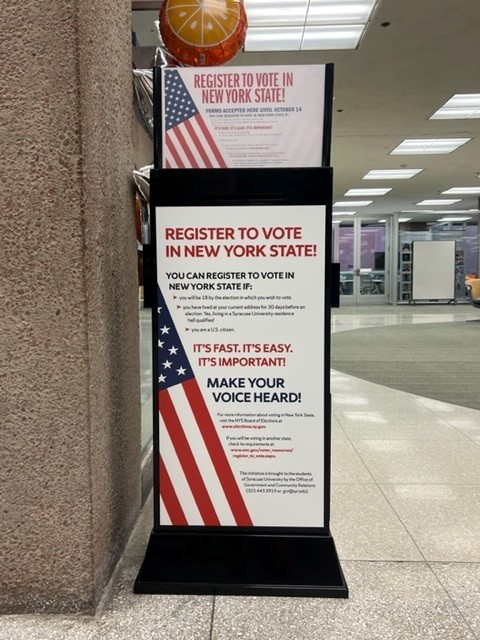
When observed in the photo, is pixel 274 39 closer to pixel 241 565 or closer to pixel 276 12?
pixel 276 12

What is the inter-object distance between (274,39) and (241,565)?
5232 mm

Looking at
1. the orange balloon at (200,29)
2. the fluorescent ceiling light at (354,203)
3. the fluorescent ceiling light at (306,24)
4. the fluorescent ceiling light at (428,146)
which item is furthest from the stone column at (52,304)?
the fluorescent ceiling light at (354,203)

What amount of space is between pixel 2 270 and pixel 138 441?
0.94m

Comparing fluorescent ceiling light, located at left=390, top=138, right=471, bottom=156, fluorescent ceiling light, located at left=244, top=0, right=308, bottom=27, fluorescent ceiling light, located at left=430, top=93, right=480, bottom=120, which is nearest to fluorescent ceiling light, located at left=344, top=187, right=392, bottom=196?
fluorescent ceiling light, located at left=390, top=138, right=471, bottom=156

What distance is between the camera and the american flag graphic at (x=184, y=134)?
1.50 metres

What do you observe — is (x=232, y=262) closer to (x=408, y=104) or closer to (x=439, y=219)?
(x=408, y=104)

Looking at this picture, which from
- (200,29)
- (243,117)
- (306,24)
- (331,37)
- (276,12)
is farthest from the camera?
(331,37)

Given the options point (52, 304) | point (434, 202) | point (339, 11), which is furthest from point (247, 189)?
point (434, 202)

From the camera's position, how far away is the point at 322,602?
152 centimetres

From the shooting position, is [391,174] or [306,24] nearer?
[306,24]

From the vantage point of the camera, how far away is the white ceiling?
16.0 feet

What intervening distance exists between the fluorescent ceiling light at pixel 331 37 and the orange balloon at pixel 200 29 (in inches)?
150

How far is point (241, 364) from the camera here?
154 cm

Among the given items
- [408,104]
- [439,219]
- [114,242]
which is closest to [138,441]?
[114,242]
